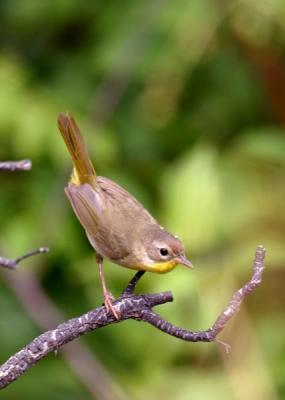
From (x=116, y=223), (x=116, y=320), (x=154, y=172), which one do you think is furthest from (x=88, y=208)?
(x=154, y=172)

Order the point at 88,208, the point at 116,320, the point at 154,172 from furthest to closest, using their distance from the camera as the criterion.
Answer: the point at 154,172
the point at 88,208
the point at 116,320

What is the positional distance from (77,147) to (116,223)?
0.24 metres

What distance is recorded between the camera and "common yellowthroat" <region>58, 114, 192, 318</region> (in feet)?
9.53

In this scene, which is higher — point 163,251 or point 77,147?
point 77,147

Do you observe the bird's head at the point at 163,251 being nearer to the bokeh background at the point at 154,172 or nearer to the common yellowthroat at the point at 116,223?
the common yellowthroat at the point at 116,223

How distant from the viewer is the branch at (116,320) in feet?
7.21

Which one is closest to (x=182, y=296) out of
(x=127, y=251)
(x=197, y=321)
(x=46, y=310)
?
(x=197, y=321)

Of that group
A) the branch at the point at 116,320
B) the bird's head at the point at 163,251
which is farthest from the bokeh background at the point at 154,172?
the branch at the point at 116,320

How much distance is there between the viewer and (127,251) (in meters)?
2.94

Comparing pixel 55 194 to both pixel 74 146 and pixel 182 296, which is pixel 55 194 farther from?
pixel 74 146

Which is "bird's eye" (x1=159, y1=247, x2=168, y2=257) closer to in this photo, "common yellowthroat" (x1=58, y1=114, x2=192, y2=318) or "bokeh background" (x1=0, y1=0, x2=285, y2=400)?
"common yellowthroat" (x1=58, y1=114, x2=192, y2=318)

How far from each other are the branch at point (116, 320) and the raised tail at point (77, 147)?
65 centimetres

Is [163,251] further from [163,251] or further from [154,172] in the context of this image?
[154,172]

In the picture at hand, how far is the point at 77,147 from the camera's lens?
9.68ft
